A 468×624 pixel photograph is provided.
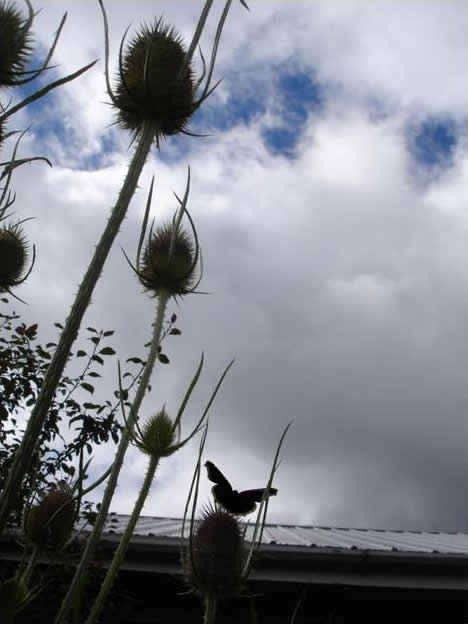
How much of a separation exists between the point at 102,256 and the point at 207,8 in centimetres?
60

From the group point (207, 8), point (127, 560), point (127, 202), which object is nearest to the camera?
point (207, 8)

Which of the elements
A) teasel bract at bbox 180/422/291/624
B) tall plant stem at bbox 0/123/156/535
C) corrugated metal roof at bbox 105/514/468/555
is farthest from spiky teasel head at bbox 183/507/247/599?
corrugated metal roof at bbox 105/514/468/555

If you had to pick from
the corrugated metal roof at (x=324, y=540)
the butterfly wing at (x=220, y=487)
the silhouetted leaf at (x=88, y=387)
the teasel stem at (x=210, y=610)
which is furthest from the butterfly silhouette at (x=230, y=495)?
the silhouetted leaf at (x=88, y=387)

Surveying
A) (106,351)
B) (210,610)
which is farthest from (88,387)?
(210,610)

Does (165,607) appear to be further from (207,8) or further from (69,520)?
(207,8)

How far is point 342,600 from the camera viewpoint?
3.98 metres

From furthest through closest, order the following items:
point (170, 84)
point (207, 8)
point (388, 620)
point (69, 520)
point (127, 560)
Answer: point (388, 620) < point (127, 560) < point (170, 84) < point (69, 520) < point (207, 8)

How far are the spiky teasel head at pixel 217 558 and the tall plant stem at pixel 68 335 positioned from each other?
2.35 feet

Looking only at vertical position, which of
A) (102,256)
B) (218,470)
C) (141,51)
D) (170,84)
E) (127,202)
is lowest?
(218,470)

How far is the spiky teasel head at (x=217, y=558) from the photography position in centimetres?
160

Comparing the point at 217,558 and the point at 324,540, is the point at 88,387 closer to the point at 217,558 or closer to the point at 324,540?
the point at 217,558

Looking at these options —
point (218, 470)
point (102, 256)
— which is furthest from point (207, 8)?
point (218, 470)

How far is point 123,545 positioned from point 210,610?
31 centimetres

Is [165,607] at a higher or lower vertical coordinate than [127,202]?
lower
